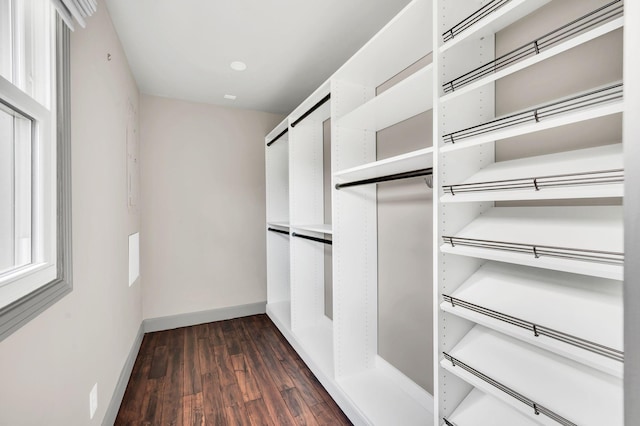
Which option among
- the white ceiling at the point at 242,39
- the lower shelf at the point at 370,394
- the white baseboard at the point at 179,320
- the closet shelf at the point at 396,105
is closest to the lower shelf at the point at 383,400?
the lower shelf at the point at 370,394

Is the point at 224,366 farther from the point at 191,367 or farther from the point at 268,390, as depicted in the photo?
the point at 268,390

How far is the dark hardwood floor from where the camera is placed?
1806mm

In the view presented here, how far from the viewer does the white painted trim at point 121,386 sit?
1672mm

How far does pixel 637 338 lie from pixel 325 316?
2633 millimetres

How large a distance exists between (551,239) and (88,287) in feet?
6.26

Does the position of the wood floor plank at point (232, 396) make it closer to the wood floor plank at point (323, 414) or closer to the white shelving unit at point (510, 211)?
the wood floor plank at point (323, 414)

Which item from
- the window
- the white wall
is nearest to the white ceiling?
the white wall

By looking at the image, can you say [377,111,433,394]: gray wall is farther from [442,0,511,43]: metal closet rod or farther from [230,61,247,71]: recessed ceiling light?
[230,61,247,71]: recessed ceiling light

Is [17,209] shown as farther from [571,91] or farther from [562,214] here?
[571,91]

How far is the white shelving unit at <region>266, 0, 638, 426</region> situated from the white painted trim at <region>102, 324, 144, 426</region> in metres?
1.31

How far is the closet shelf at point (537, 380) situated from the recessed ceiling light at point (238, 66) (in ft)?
7.94

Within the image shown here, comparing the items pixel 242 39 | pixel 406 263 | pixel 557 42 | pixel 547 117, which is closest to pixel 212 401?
pixel 406 263

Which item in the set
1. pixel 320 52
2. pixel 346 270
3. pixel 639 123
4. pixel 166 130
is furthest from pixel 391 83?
pixel 166 130

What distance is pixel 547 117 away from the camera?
0.91m
